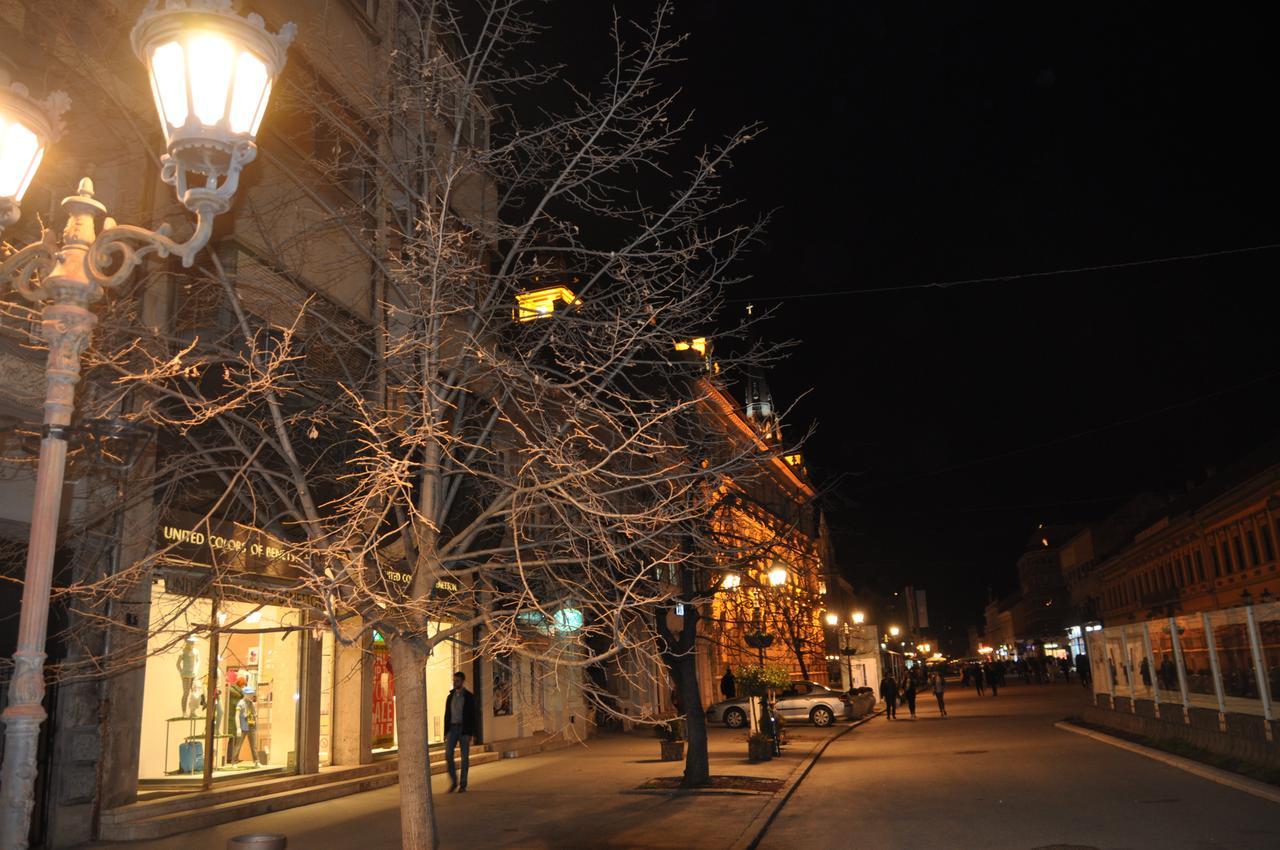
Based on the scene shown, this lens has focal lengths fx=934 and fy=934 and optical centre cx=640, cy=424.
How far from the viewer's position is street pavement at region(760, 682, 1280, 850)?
10.4 meters

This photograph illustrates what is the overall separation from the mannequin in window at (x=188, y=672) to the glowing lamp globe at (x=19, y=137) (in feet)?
29.3

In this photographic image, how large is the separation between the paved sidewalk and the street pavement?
2.91ft

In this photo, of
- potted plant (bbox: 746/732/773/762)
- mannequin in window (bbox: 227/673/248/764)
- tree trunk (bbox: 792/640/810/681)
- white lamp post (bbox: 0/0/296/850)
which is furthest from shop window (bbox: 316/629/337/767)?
white lamp post (bbox: 0/0/296/850)

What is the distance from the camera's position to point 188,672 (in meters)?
13.1

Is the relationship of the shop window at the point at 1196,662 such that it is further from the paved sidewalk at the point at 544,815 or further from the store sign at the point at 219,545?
the store sign at the point at 219,545

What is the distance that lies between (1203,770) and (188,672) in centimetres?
1561

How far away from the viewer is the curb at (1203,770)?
1246 centimetres

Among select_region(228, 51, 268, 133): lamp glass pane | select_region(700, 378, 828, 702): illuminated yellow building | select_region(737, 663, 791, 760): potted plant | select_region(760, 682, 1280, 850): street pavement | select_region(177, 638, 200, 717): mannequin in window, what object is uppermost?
select_region(228, 51, 268, 133): lamp glass pane

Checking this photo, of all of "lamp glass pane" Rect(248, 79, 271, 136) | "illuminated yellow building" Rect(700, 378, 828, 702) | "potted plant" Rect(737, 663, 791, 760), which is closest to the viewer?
"lamp glass pane" Rect(248, 79, 271, 136)

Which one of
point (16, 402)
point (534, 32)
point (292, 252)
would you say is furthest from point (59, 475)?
point (292, 252)

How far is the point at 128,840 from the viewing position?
35.6ft

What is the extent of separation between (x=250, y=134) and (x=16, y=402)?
767 cm

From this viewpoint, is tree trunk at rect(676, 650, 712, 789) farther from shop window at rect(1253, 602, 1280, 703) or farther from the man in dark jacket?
shop window at rect(1253, 602, 1280, 703)

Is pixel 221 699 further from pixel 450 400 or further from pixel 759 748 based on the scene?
pixel 759 748
